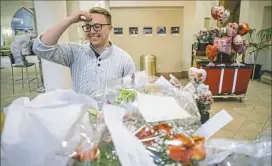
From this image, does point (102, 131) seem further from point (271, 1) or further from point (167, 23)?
point (271, 1)

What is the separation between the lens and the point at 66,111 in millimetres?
708

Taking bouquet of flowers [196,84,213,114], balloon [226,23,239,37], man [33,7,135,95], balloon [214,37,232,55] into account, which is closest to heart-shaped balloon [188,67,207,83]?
bouquet of flowers [196,84,213,114]

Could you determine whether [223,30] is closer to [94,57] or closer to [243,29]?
[243,29]

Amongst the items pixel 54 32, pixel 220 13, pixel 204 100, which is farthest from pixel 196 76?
pixel 220 13

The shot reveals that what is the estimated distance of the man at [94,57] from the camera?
4.79ft

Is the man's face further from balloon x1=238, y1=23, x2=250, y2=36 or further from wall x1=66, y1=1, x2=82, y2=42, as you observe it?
balloon x1=238, y1=23, x2=250, y2=36

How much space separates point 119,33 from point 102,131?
6.63 meters

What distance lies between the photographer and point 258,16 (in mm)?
7527

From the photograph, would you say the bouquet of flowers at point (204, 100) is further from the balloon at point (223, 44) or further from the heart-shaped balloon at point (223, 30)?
the heart-shaped balloon at point (223, 30)

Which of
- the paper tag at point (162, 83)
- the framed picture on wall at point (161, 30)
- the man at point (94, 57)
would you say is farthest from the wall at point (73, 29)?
the paper tag at point (162, 83)

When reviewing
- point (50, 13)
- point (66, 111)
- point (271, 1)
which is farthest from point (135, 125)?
point (271, 1)

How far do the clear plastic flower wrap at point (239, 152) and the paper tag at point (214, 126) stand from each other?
0.10 feet

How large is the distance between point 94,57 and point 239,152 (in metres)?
1.15

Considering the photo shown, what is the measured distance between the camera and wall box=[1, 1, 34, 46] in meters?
5.79
